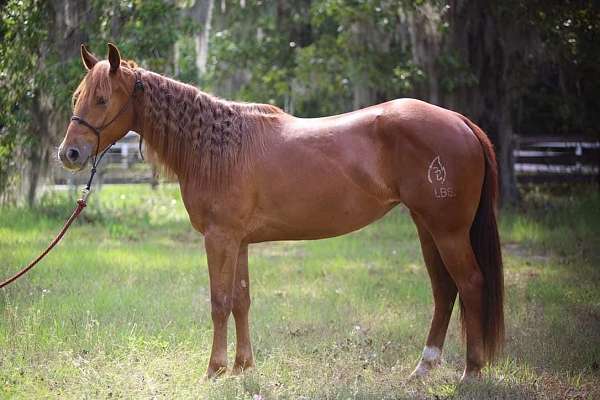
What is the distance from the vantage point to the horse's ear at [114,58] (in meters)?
4.50

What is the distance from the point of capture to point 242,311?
4.99 meters

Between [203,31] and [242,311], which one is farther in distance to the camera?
[203,31]

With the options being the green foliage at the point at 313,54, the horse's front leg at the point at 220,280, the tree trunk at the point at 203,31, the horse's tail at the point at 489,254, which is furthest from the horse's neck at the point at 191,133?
the green foliage at the point at 313,54

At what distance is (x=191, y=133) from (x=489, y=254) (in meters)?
2.10

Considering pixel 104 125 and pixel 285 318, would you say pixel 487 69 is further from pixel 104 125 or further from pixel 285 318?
pixel 104 125

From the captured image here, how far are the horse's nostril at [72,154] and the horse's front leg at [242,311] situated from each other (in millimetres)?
1205

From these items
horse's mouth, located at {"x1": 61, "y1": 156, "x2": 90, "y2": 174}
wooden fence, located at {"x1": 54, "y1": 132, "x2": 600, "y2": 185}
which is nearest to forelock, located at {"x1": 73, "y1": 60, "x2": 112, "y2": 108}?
horse's mouth, located at {"x1": 61, "y1": 156, "x2": 90, "y2": 174}

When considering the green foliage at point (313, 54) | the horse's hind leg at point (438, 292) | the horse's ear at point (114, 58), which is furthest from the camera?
the green foliage at point (313, 54)

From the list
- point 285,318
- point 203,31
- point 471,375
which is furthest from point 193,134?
point 203,31

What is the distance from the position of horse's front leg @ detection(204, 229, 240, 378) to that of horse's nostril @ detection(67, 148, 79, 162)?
935mm

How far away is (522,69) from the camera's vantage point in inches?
518

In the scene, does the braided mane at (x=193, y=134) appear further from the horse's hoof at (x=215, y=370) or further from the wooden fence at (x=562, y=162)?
the wooden fence at (x=562, y=162)

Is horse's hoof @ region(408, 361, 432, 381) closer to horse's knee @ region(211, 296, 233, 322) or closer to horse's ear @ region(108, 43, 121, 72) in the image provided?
horse's knee @ region(211, 296, 233, 322)

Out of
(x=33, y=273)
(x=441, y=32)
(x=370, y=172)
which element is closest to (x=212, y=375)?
(x=370, y=172)
